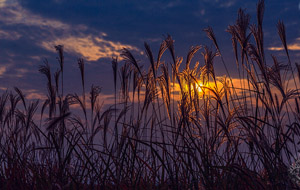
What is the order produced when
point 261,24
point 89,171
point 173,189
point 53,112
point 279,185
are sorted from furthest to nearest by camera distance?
point 53,112 → point 261,24 → point 89,171 → point 173,189 → point 279,185

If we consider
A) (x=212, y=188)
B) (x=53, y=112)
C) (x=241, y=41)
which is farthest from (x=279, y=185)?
(x=53, y=112)

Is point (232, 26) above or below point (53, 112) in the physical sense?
above

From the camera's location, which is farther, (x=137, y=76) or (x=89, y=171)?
(x=137, y=76)

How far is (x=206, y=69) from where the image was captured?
5168mm

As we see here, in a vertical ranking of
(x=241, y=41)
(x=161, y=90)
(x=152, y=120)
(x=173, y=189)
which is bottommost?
(x=173, y=189)

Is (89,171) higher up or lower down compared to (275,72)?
lower down

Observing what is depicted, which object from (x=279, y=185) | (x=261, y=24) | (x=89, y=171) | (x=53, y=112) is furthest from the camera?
(x=53, y=112)

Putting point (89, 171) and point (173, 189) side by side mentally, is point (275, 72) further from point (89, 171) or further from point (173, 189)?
point (89, 171)

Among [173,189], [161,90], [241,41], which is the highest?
[241,41]

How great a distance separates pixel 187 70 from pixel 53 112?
2.39 meters

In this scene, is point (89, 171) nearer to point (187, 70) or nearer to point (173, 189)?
point (173, 189)

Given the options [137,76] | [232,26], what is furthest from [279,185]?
[137,76]

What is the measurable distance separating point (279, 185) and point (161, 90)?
7.81 ft

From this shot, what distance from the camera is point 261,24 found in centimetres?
429
